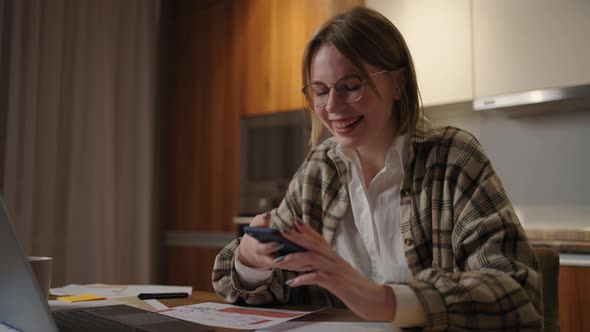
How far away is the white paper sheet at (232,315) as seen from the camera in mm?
848

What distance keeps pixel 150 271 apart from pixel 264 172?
3.45 ft

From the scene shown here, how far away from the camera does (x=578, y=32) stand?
2311 millimetres

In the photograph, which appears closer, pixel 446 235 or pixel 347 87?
pixel 446 235

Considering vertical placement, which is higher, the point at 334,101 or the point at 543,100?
the point at 543,100

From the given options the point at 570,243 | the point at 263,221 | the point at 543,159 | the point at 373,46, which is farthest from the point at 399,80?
the point at 543,159

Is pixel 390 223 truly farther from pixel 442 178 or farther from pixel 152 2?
pixel 152 2

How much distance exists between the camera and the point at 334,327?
80cm

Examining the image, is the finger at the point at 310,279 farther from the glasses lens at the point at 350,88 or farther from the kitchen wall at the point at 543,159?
the kitchen wall at the point at 543,159

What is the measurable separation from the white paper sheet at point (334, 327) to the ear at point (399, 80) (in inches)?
21.7

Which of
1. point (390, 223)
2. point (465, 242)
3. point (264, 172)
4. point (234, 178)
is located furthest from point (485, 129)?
point (465, 242)

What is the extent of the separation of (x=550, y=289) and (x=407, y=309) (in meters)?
0.38

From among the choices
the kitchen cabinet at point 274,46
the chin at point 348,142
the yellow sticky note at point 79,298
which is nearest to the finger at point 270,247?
the chin at point 348,142

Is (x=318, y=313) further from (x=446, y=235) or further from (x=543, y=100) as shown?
(x=543, y=100)

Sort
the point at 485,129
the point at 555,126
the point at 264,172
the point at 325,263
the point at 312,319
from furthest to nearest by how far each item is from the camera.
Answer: the point at 264,172, the point at 485,129, the point at 555,126, the point at 312,319, the point at 325,263
